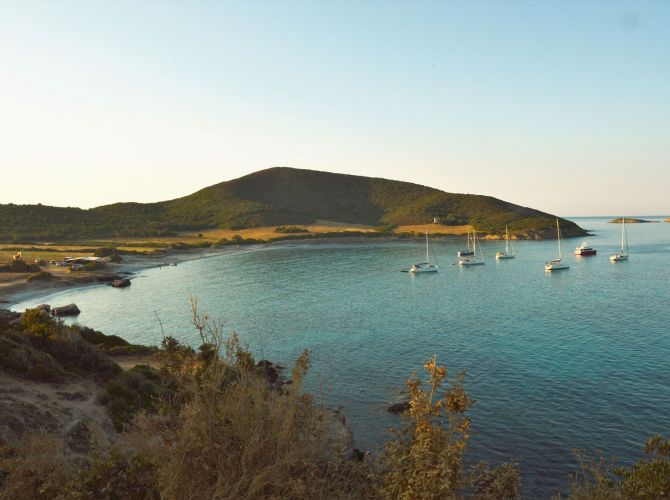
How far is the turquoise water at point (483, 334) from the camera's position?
84.6 feet

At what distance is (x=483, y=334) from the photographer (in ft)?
155

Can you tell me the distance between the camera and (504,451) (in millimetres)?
23516

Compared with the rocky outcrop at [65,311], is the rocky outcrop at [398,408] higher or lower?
lower

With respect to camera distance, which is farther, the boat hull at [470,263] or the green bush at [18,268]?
the boat hull at [470,263]

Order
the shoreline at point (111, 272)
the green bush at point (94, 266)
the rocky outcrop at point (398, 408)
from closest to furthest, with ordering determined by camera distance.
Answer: the rocky outcrop at point (398, 408)
the shoreline at point (111, 272)
the green bush at point (94, 266)

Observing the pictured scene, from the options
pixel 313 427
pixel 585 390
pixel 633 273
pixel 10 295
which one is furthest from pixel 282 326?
pixel 633 273

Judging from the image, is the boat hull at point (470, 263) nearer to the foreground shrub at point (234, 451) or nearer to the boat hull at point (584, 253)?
the boat hull at point (584, 253)

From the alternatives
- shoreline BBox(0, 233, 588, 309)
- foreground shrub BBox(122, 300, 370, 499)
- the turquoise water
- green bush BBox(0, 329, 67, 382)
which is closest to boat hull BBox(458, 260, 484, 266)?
the turquoise water

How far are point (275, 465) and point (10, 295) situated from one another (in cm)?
8037

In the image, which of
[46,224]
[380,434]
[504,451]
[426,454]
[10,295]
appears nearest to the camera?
[426,454]

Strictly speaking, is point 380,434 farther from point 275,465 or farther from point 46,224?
point 46,224

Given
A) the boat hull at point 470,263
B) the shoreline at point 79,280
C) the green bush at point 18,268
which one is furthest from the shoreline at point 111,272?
the boat hull at point 470,263

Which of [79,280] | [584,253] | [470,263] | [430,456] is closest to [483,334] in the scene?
[430,456]

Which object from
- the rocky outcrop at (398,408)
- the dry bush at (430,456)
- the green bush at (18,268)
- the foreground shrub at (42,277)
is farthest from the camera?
the green bush at (18,268)
